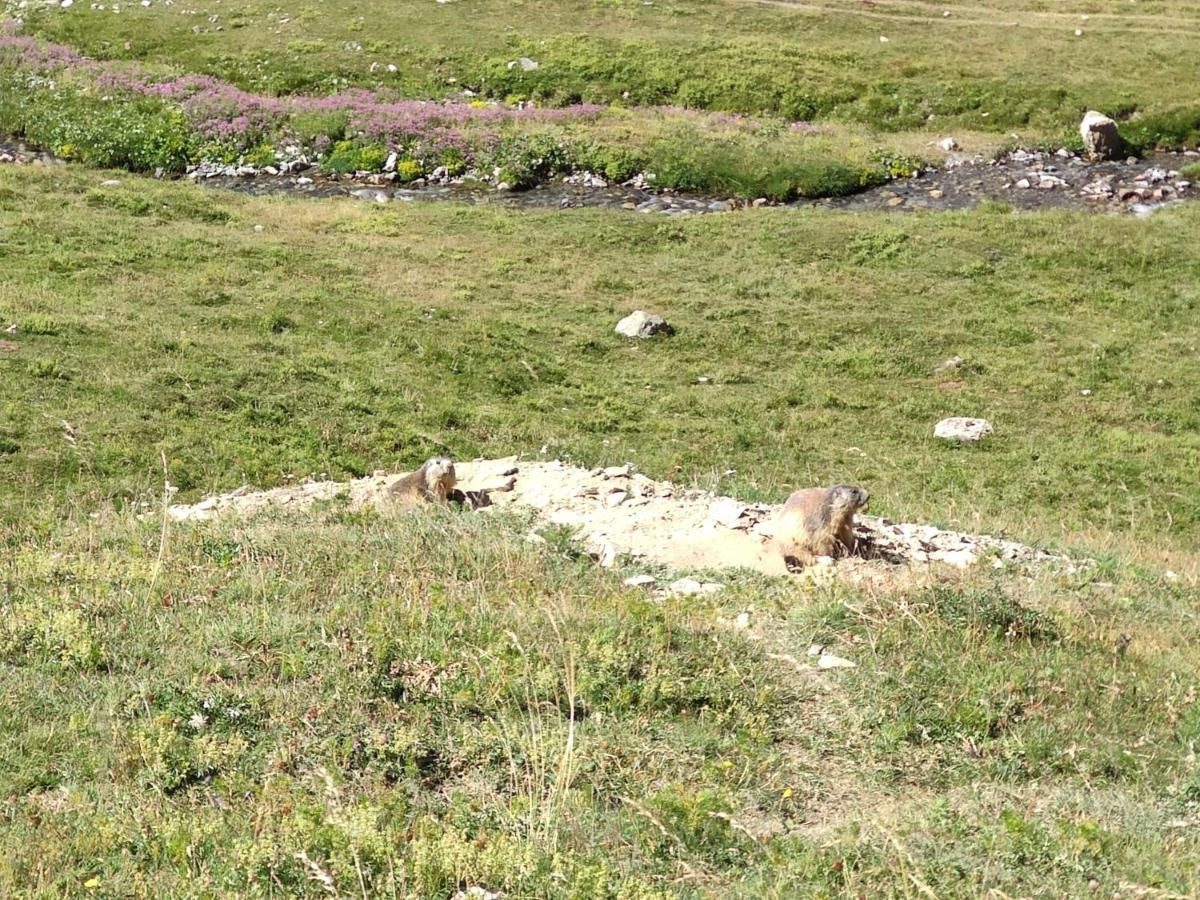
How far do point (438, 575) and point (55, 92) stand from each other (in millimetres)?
37283

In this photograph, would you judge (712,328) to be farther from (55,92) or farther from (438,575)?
(55,92)

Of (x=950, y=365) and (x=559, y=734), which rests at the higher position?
(x=559, y=734)

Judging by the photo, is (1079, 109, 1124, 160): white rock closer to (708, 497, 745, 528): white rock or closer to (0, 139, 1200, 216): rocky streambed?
(0, 139, 1200, 216): rocky streambed

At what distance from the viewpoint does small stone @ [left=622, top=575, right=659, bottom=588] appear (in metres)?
10.8

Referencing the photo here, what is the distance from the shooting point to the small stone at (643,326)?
964 inches

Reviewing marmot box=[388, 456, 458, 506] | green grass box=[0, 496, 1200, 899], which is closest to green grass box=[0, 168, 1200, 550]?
marmot box=[388, 456, 458, 506]

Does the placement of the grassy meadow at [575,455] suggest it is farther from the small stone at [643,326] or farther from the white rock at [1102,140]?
the white rock at [1102,140]

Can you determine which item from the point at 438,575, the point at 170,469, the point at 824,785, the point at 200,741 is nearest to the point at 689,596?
the point at 438,575

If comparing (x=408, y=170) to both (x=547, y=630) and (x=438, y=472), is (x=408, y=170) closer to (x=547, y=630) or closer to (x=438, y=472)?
(x=438, y=472)

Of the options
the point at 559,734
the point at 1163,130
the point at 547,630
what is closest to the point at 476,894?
the point at 559,734

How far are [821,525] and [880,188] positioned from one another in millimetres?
26571

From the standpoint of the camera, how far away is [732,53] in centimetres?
4478

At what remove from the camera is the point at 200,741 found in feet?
23.9

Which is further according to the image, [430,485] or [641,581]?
[430,485]
